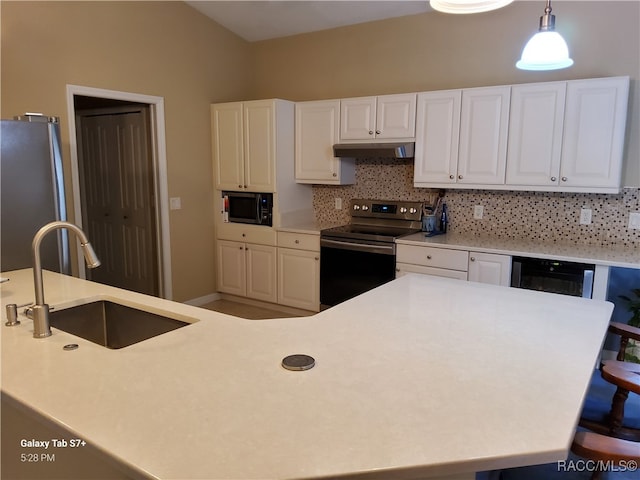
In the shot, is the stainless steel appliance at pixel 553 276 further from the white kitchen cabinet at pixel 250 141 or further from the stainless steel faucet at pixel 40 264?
the stainless steel faucet at pixel 40 264

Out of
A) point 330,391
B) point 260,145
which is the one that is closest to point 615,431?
point 330,391

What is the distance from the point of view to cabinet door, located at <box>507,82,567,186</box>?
3283mm

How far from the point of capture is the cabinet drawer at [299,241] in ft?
13.9

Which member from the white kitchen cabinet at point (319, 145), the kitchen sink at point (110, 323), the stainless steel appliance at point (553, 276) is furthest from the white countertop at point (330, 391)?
the white kitchen cabinet at point (319, 145)

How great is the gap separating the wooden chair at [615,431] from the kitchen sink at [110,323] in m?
1.43

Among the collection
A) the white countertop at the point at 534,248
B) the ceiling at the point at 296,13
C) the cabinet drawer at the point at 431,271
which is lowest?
the cabinet drawer at the point at 431,271

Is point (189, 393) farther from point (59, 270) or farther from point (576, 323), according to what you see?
point (59, 270)

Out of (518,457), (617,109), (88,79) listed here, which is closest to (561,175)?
(617,109)

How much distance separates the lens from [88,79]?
3.69 meters

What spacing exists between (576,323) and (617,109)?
209 centimetres

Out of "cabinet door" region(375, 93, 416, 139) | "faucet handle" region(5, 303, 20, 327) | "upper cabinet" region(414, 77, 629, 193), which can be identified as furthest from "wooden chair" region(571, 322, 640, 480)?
"cabinet door" region(375, 93, 416, 139)

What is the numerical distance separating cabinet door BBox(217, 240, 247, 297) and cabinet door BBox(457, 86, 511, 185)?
91.7 inches

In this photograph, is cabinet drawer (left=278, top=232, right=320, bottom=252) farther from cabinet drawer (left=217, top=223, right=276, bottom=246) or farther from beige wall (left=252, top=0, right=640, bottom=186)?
beige wall (left=252, top=0, right=640, bottom=186)

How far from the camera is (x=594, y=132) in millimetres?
3166
